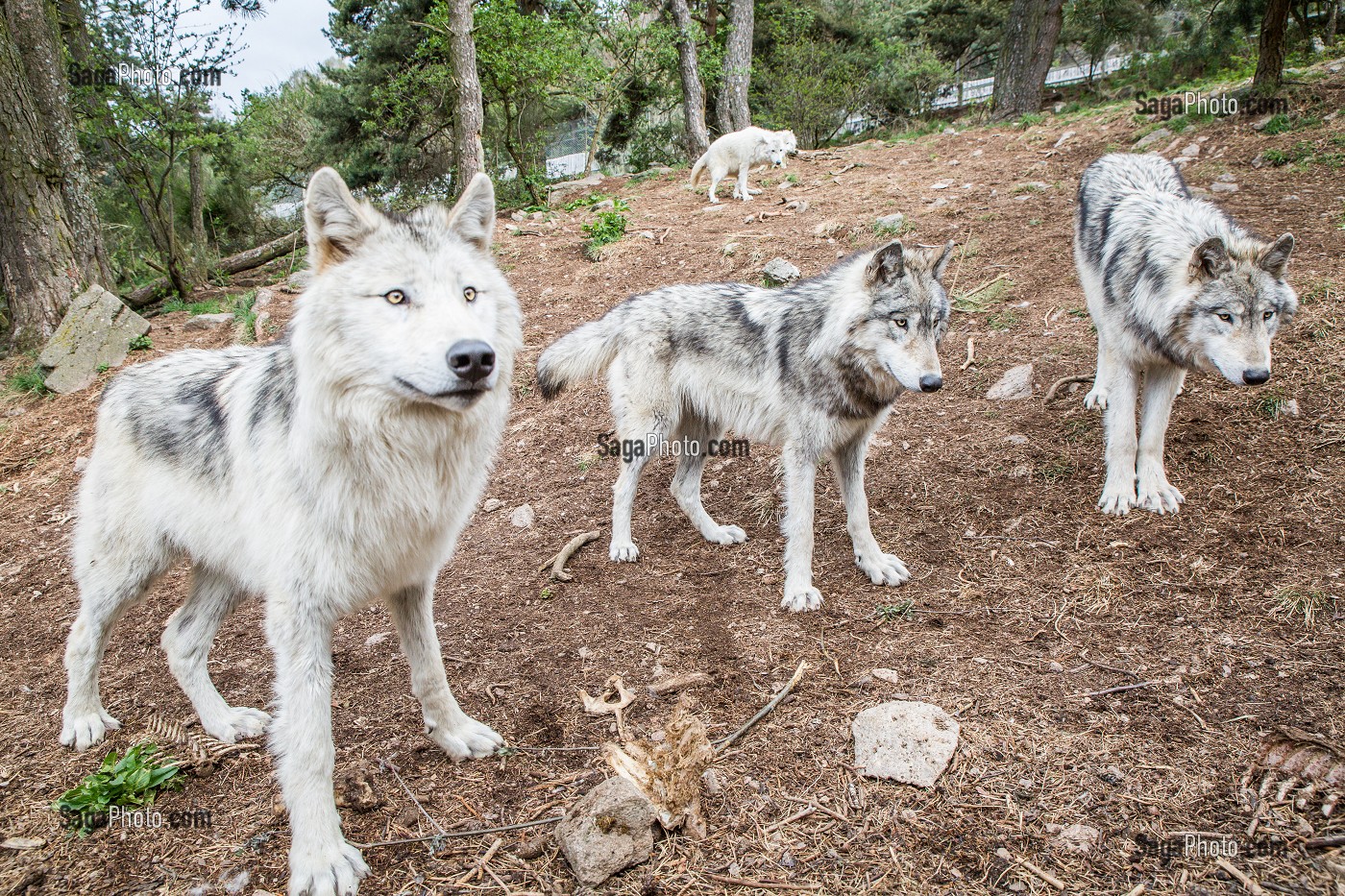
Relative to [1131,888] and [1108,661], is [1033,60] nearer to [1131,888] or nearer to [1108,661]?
[1108,661]

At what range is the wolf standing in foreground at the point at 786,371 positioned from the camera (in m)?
3.85

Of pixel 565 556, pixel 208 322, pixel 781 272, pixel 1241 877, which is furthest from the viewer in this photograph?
pixel 208 322

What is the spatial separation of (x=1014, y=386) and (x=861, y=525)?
241 cm

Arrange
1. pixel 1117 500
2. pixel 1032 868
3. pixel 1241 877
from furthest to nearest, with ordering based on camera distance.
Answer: pixel 1117 500 → pixel 1032 868 → pixel 1241 877

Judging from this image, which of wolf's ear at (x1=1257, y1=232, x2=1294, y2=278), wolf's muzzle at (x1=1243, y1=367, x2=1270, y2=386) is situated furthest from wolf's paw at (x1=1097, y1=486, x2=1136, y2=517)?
wolf's ear at (x1=1257, y1=232, x2=1294, y2=278)

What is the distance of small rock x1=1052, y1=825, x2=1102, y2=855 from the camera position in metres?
2.36

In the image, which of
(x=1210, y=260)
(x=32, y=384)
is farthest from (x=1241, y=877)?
(x=32, y=384)

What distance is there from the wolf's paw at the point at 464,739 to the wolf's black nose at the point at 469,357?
166cm

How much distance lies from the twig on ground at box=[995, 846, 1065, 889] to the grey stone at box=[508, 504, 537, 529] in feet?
12.0

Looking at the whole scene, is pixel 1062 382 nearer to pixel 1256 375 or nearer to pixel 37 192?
pixel 1256 375

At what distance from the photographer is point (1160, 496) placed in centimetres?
431

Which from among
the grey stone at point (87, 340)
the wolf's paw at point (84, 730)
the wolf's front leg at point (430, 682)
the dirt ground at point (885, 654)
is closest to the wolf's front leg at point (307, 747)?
the dirt ground at point (885, 654)

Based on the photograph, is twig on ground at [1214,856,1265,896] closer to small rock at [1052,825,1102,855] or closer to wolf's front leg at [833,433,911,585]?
small rock at [1052,825,1102,855]

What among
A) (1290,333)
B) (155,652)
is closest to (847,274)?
(1290,333)
